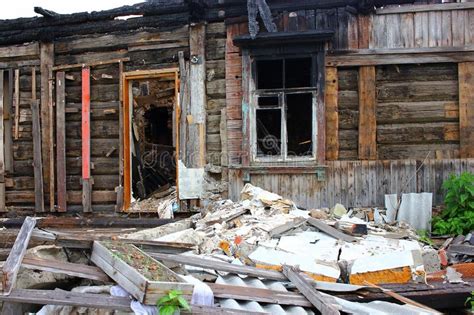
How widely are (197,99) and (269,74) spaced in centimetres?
136

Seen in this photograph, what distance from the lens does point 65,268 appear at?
3.25m

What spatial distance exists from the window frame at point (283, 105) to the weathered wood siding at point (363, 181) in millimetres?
284

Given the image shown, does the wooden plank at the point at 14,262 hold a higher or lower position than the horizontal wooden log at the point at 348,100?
lower

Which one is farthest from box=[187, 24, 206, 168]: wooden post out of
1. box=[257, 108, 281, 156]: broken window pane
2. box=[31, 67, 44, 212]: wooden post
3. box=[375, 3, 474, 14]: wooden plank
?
box=[375, 3, 474, 14]: wooden plank

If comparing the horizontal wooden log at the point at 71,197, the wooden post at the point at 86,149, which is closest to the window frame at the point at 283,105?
the horizontal wooden log at the point at 71,197

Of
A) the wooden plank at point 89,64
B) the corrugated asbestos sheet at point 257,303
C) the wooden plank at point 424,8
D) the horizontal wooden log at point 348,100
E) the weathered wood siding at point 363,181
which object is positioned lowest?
the corrugated asbestos sheet at point 257,303

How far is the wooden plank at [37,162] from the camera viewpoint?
8289 mm

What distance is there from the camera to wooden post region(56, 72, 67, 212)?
8219mm

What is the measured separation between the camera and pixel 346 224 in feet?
20.2

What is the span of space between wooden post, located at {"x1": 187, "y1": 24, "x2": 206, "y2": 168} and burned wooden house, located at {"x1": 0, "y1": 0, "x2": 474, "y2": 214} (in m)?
0.02

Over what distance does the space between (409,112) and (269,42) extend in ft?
8.48

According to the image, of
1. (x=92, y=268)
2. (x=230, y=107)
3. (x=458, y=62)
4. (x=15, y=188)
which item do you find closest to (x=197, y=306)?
(x=92, y=268)

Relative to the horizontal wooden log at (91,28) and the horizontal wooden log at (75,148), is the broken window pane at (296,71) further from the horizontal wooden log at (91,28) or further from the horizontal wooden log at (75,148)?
the horizontal wooden log at (75,148)

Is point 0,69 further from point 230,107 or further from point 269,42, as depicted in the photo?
point 269,42
